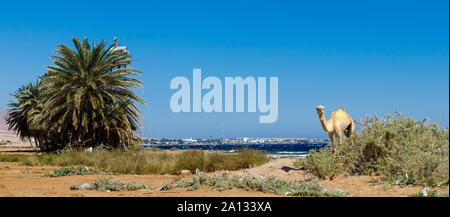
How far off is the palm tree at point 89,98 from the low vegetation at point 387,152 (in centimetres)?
1392

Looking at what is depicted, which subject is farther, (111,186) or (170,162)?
(170,162)

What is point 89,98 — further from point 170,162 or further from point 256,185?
point 256,185

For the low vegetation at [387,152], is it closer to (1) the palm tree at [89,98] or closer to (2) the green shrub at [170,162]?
(2) the green shrub at [170,162]

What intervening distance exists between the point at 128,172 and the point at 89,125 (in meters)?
9.87

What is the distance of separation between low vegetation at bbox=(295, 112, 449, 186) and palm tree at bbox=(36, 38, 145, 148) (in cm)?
1392

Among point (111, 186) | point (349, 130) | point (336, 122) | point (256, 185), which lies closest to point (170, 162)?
point (111, 186)

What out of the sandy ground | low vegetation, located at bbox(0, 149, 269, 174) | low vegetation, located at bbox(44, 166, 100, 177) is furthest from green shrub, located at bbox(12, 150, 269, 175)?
the sandy ground

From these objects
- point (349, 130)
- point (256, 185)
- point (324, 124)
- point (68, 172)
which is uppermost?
point (324, 124)

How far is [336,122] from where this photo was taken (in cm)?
1124

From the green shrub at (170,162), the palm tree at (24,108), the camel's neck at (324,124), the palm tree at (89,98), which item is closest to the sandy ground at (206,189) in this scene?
the camel's neck at (324,124)

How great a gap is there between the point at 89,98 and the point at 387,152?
16.3m
